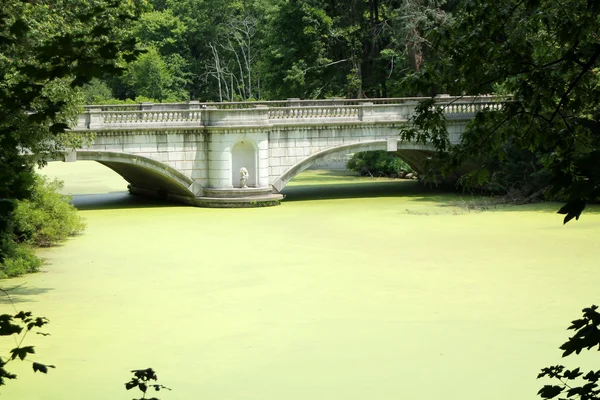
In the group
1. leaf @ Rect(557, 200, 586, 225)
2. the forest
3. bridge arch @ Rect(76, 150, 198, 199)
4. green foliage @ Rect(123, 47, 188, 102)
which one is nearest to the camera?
leaf @ Rect(557, 200, 586, 225)

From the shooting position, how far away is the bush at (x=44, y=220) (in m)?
16.9

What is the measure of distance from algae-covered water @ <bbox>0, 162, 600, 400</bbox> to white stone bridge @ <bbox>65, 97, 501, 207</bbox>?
2.63 metres

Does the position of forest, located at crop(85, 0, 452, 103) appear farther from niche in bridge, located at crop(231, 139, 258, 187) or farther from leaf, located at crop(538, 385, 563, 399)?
leaf, located at crop(538, 385, 563, 399)

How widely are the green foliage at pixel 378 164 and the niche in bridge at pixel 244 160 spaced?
1056 centimetres

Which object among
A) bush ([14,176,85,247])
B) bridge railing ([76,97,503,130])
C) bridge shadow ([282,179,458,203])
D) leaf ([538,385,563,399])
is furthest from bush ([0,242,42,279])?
bridge shadow ([282,179,458,203])

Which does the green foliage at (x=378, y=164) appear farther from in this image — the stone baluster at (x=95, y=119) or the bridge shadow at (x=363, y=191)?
the stone baluster at (x=95, y=119)

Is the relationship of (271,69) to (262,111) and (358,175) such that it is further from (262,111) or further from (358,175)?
(262,111)

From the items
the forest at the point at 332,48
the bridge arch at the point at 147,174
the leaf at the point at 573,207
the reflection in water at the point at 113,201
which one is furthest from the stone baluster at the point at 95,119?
the leaf at the point at 573,207

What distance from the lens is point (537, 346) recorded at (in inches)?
419

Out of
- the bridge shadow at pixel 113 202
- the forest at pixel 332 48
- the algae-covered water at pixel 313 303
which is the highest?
the forest at pixel 332 48

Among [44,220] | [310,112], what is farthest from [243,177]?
[44,220]

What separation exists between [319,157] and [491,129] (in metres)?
20.7

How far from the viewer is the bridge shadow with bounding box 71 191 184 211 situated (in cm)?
2566

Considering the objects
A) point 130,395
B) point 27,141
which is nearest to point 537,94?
point 130,395
